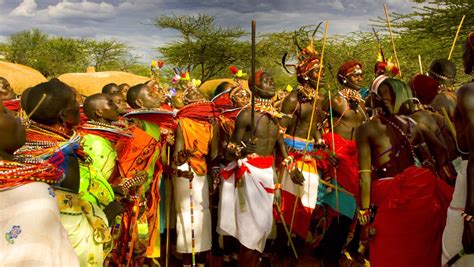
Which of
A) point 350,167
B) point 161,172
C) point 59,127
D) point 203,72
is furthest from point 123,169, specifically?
point 203,72

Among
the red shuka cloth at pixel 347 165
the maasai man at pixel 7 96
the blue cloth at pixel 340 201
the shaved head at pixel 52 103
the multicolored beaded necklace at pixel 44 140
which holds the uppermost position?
the shaved head at pixel 52 103

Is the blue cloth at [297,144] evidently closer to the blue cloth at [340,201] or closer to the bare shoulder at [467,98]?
the blue cloth at [340,201]

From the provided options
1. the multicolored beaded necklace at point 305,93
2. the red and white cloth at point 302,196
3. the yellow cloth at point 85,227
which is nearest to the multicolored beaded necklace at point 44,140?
the yellow cloth at point 85,227

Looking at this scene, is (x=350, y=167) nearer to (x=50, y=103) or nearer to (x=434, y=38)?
(x=50, y=103)

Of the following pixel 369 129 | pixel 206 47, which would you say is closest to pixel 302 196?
pixel 369 129

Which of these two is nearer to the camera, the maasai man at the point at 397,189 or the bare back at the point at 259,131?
the maasai man at the point at 397,189

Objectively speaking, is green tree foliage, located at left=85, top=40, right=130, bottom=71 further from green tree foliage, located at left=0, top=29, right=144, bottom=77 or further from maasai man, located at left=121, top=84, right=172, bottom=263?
maasai man, located at left=121, top=84, right=172, bottom=263

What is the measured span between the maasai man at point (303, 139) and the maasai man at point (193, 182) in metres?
0.99

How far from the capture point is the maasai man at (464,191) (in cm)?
301

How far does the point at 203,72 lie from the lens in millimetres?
38250

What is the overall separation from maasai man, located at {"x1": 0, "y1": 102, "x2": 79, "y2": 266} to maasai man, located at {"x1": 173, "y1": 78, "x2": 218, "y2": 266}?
3.66m

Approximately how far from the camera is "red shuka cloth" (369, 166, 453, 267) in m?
3.81

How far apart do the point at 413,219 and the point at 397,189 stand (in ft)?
0.82

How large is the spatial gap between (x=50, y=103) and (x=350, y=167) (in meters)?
3.99
